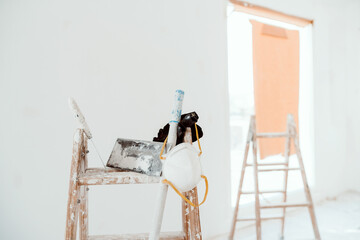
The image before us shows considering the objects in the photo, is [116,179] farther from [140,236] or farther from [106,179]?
[140,236]

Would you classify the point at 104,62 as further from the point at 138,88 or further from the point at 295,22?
the point at 295,22

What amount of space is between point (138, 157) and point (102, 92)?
79 cm

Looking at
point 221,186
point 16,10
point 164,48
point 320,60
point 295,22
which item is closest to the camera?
point 16,10

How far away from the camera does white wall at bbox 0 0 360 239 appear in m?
1.36


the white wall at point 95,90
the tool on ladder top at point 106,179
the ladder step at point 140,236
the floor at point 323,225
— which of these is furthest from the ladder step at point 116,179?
the floor at point 323,225

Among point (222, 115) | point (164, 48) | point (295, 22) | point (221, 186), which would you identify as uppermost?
point (295, 22)

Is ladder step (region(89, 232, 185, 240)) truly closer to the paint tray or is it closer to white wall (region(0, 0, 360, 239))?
the paint tray

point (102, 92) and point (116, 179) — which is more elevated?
point (102, 92)

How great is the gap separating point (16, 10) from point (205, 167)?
5.24ft

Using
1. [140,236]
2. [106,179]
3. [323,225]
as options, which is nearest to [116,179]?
[106,179]

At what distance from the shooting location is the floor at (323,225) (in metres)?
1.90

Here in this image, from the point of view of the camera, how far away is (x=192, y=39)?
1.82m

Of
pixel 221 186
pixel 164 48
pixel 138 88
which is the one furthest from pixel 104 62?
pixel 221 186

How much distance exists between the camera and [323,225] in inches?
82.0
